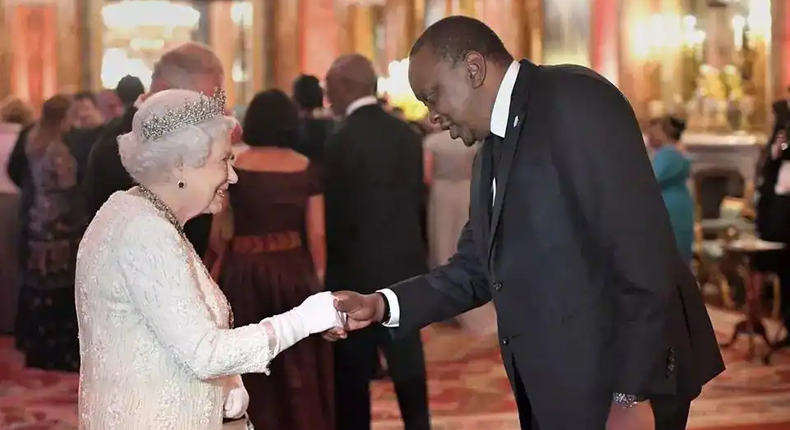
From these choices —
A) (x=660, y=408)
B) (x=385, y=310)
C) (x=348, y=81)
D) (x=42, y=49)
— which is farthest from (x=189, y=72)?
(x=42, y=49)

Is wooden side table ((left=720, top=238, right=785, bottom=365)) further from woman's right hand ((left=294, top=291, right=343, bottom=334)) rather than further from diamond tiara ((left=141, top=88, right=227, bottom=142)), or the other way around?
diamond tiara ((left=141, top=88, right=227, bottom=142))

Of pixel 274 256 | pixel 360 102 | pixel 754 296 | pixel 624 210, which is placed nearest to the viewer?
pixel 624 210

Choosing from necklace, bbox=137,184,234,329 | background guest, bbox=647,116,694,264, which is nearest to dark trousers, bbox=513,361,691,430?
necklace, bbox=137,184,234,329

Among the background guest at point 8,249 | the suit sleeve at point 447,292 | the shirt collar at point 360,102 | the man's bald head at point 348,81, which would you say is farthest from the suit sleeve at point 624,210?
the background guest at point 8,249

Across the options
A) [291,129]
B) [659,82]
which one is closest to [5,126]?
[291,129]

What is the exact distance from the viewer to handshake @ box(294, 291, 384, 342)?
2336 millimetres

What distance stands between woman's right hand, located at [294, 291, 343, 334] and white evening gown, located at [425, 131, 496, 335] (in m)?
5.50

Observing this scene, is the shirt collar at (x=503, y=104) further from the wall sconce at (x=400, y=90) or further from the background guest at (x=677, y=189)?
the wall sconce at (x=400, y=90)

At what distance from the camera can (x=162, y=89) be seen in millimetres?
3650

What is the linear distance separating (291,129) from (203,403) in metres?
2.30

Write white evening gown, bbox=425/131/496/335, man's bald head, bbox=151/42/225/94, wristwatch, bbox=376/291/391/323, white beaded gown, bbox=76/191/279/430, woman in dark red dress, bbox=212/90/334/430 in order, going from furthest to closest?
white evening gown, bbox=425/131/496/335 → woman in dark red dress, bbox=212/90/334/430 → man's bald head, bbox=151/42/225/94 → wristwatch, bbox=376/291/391/323 → white beaded gown, bbox=76/191/279/430

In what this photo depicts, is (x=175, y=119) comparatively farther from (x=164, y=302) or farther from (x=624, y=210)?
(x=624, y=210)

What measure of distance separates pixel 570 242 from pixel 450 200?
571 cm

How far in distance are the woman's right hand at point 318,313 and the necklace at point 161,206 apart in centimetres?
30
